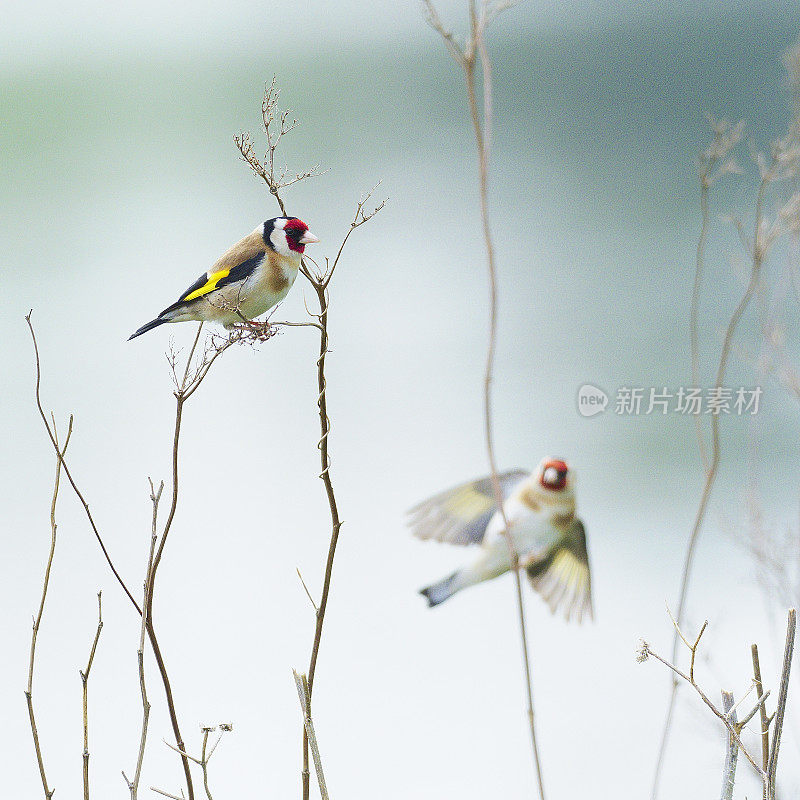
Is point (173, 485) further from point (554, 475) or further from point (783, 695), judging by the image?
point (554, 475)

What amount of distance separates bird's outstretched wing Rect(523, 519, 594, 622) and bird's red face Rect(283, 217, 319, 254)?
37 centimetres

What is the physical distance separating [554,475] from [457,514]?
10 cm

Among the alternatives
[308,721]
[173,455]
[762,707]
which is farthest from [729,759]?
[173,455]

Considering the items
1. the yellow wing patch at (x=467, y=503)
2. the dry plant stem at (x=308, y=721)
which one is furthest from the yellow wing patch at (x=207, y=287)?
the yellow wing patch at (x=467, y=503)

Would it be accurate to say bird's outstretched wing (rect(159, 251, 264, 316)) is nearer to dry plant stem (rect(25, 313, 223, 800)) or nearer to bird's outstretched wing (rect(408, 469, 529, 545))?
dry plant stem (rect(25, 313, 223, 800))

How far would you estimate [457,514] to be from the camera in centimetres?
87

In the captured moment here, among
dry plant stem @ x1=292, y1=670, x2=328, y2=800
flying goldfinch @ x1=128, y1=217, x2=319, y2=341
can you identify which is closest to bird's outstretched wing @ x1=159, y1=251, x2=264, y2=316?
flying goldfinch @ x1=128, y1=217, x2=319, y2=341

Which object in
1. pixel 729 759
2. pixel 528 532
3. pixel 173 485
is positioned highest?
pixel 528 532

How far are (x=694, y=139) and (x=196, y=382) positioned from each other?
283 centimetres

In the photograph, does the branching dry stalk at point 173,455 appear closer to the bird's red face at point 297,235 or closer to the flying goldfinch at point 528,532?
the bird's red face at point 297,235

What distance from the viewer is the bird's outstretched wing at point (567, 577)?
808mm

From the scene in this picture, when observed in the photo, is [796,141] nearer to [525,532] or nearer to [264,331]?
[525,532]

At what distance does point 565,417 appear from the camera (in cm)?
280

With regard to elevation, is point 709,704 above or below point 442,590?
below
